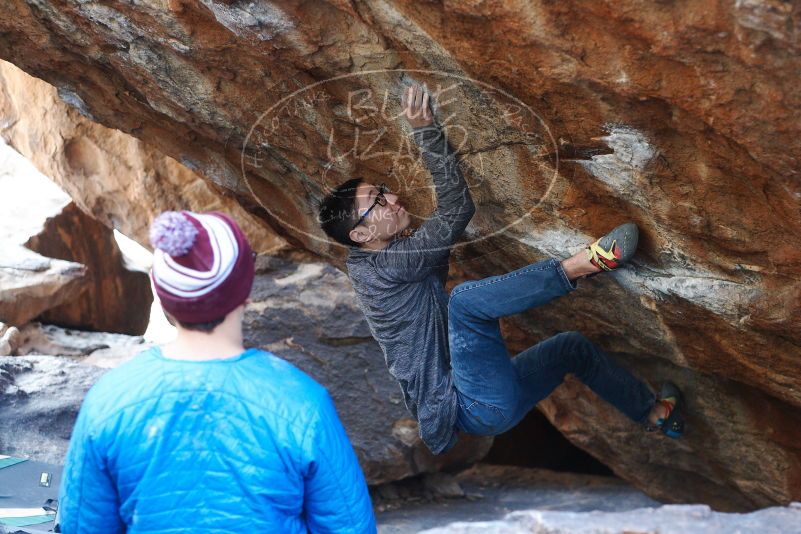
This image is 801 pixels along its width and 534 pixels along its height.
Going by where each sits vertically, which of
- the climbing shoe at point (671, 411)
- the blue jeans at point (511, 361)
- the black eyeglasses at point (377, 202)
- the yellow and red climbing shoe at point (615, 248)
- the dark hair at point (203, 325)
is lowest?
the climbing shoe at point (671, 411)

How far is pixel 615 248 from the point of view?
296cm

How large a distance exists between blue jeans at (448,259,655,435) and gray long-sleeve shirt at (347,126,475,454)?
9 cm

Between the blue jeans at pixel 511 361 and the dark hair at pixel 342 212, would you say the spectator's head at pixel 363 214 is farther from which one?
the blue jeans at pixel 511 361

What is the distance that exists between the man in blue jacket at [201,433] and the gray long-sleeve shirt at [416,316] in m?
1.30

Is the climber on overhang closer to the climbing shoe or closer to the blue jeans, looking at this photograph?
the blue jeans

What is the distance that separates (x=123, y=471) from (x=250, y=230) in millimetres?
4527

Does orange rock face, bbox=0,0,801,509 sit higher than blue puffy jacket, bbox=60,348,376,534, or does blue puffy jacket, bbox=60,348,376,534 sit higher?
orange rock face, bbox=0,0,801,509

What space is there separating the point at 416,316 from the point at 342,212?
491mm

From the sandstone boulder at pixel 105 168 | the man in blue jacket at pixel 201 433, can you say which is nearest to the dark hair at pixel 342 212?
the man in blue jacket at pixel 201 433

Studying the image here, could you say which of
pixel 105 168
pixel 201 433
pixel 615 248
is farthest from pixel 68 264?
pixel 201 433

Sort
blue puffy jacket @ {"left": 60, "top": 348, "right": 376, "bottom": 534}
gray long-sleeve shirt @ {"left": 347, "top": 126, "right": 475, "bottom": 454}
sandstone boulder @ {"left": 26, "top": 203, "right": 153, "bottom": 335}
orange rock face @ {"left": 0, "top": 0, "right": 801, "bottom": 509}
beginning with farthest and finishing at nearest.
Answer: sandstone boulder @ {"left": 26, "top": 203, "right": 153, "bottom": 335} < gray long-sleeve shirt @ {"left": 347, "top": 126, "right": 475, "bottom": 454} < orange rock face @ {"left": 0, "top": 0, "right": 801, "bottom": 509} < blue puffy jacket @ {"left": 60, "top": 348, "right": 376, "bottom": 534}

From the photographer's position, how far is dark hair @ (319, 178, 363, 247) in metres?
3.29

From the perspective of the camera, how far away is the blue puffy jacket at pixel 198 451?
1856mm

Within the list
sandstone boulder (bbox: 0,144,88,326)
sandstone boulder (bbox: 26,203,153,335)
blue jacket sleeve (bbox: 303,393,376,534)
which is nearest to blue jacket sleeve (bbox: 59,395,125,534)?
blue jacket sleeve (bbox: 303,393,376,534)
